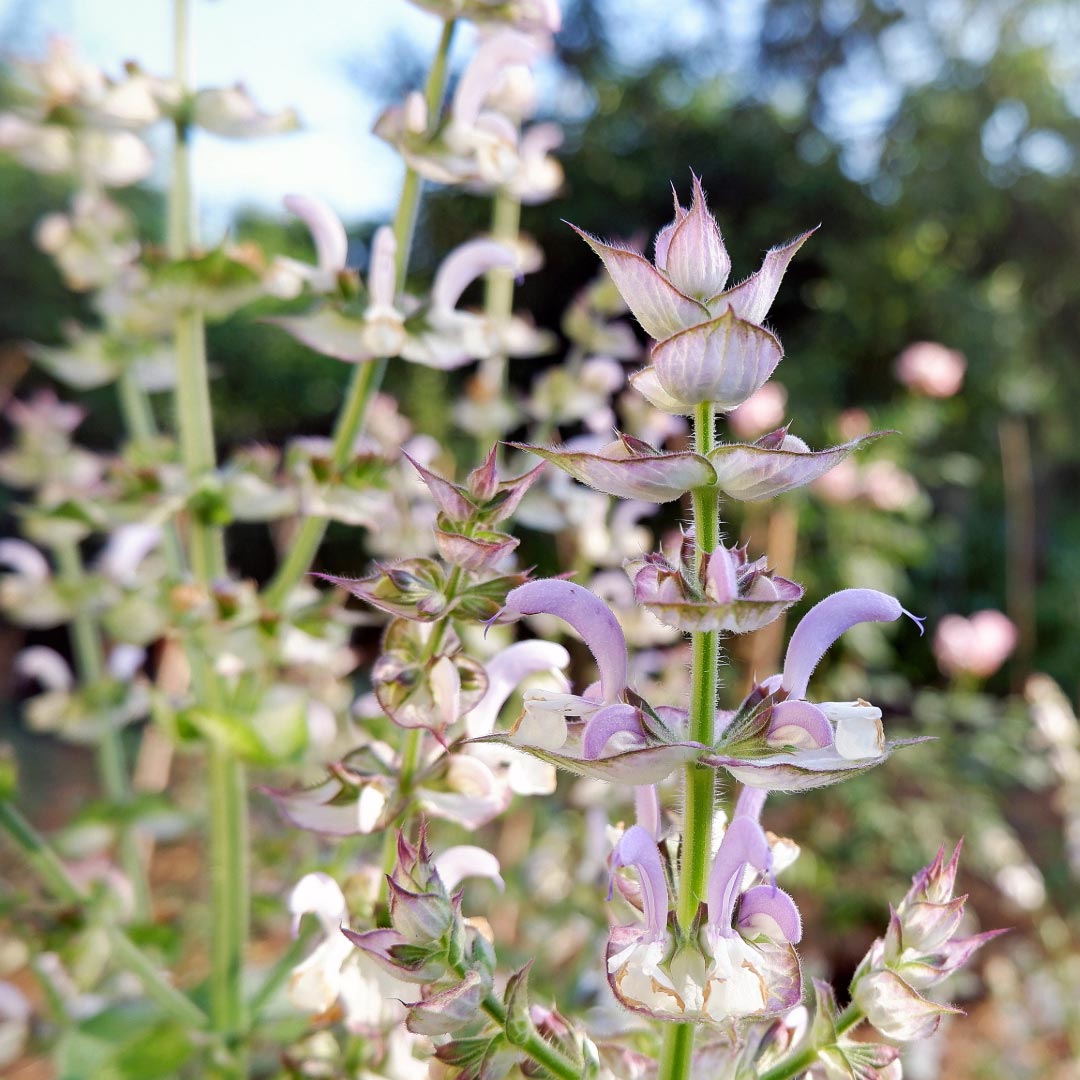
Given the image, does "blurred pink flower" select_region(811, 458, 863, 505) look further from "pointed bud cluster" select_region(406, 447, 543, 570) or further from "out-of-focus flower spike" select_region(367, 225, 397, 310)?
"pointed bud cluster" select_region(406, 447, 543, 570)

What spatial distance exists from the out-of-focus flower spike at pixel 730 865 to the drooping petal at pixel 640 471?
0.50 ft

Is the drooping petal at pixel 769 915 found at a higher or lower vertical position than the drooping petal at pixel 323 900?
higher

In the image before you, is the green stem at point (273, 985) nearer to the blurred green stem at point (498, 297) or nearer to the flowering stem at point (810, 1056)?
the flowering stem at point (810, 1056)

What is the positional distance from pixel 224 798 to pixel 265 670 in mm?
135

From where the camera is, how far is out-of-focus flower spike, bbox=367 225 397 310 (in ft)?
2.56

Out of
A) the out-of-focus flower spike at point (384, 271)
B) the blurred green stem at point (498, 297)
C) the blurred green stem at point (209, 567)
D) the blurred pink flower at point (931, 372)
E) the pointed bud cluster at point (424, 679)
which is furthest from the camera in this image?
the blurred pink flower at point (931, 372)

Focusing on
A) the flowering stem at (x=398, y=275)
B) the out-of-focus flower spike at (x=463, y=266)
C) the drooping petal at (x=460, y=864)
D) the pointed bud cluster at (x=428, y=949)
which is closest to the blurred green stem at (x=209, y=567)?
the flowering stem at (x=398, y=275)

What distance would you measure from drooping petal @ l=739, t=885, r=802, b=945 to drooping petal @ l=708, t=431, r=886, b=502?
7.2 inches

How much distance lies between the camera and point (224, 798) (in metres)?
0.95

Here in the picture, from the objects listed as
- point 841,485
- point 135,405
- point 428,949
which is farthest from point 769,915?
point 841,485

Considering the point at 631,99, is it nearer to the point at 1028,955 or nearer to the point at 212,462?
the point at 1028,955

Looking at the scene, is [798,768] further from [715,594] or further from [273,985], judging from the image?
[273,985]

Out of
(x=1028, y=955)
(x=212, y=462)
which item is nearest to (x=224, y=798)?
(x=212, y=462)

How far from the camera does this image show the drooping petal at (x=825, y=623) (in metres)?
0.46
